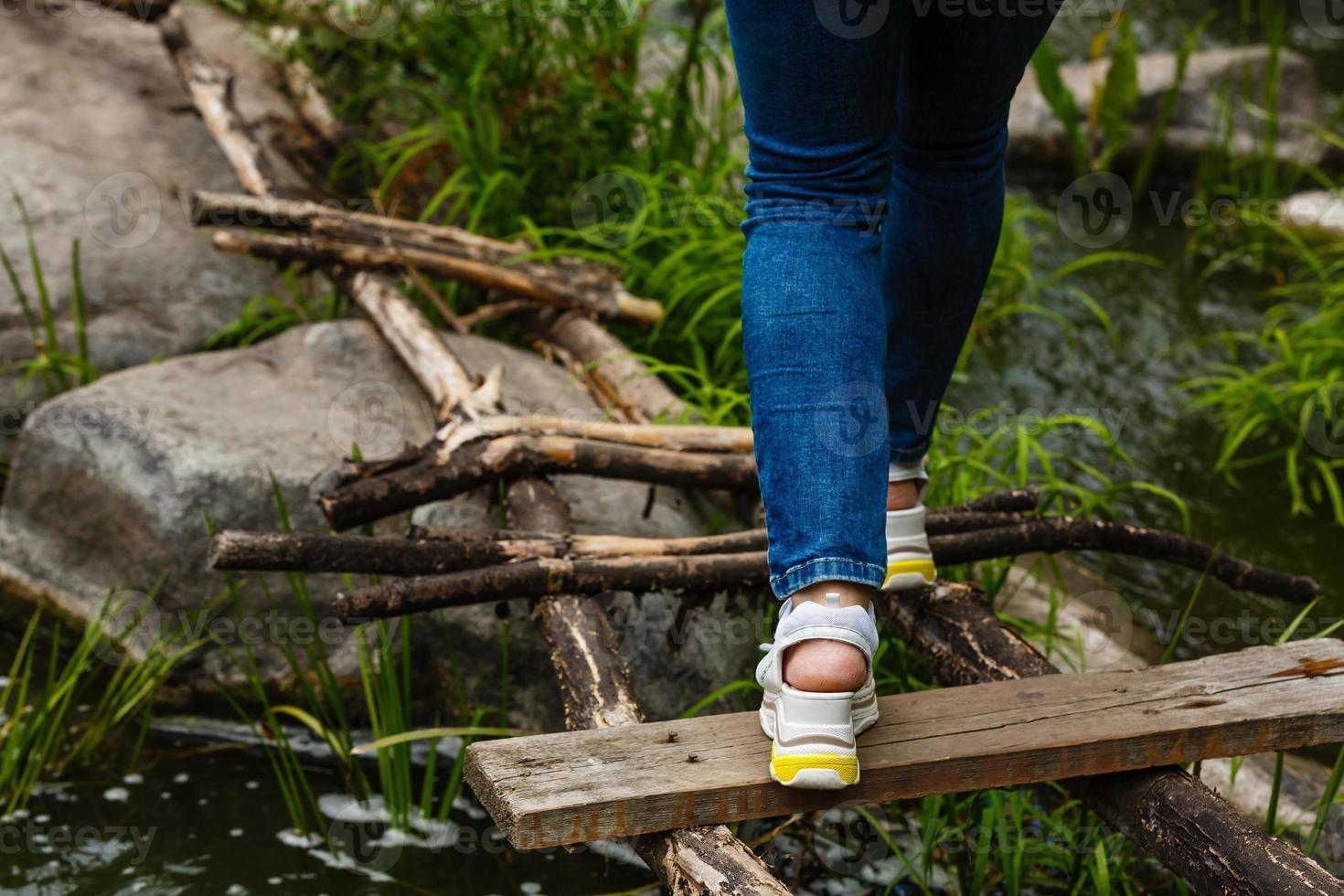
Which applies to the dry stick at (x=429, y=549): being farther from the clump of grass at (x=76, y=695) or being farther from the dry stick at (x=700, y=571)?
the clump of grass at (x=76, y=695)

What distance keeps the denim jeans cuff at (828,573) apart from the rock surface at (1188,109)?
404 cm

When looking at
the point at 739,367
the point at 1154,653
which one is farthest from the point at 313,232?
the point at 1154,653

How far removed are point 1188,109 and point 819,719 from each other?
4.47 metres

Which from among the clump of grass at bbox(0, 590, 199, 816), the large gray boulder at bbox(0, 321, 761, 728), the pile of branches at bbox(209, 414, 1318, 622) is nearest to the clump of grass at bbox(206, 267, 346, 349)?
the large gray boulder at bbox(0, 321, 761, 728)

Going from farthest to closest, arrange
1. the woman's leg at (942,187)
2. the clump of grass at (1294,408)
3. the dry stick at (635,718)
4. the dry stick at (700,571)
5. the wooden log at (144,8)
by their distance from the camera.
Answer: the wooden log at (144,8) < the clump of grass at (1294,408) < the dry stick at (700,571) < the woman's leg at (942,187) < the dry stick at (635,718)

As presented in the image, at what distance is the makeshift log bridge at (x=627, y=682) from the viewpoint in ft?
4.64

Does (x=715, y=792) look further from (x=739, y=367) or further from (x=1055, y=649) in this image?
(x=739, y=367)

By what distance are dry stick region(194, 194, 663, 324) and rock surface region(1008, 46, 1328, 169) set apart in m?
2.72

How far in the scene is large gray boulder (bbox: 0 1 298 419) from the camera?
3.26 meters

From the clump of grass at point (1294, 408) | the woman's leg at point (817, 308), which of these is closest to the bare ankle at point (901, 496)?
the woman's leg at point (817, 308)

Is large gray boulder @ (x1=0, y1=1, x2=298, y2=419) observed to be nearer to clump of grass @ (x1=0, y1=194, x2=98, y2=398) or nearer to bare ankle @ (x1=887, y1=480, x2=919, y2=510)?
clump of grass @ (x1=0, y1=194, x2=98, y2=398)

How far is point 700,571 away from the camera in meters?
2.01

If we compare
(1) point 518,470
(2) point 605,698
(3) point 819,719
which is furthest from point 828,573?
(1) point 518,470

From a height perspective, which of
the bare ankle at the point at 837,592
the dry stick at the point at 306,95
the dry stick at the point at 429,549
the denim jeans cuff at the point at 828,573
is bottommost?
the dry stick at the point at 429,549
